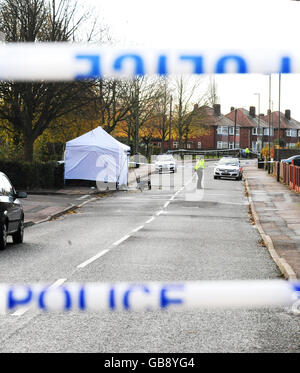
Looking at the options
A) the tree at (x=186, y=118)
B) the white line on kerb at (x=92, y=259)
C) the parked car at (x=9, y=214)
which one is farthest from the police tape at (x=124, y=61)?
the tree at (x=186, y=118)

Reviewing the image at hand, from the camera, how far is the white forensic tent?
123 ft

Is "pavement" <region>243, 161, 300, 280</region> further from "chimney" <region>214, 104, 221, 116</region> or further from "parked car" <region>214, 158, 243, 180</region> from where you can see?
"chimney" <region>214, 104, 221, 116</region>

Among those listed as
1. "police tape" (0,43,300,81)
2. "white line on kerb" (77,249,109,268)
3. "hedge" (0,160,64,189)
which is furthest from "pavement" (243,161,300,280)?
"hedge" (0,160,64,189)

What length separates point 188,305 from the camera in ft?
6.28

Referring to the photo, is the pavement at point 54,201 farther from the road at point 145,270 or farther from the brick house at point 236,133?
the brick house at point 236,133

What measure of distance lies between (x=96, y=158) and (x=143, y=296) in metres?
36.2

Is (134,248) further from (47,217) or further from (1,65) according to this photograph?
(1,65)

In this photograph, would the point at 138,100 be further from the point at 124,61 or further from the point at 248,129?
the point at 248,129

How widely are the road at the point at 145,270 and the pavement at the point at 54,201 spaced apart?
735 mm

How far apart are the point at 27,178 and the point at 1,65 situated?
33.0 metres

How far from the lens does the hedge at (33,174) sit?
33062 mm

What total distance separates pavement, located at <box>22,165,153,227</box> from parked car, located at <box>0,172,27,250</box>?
5317 mm

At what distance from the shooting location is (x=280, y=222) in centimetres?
2252

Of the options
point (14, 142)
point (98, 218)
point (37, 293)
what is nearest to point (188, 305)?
point (37, 293)
